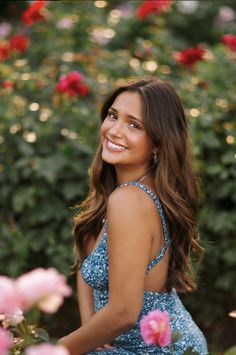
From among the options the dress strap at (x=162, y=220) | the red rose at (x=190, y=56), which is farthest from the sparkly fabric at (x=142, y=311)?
the red rose at (x=190, y=56)

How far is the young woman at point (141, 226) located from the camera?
1.93 metres

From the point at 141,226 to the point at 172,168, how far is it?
0.98ft

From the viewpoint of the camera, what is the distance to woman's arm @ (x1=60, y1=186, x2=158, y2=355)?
1913mm

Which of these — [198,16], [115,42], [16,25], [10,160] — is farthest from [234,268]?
[16,25]

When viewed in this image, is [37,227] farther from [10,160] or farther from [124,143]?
[124,143]

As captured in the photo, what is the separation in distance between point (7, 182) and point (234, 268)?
3.71ft

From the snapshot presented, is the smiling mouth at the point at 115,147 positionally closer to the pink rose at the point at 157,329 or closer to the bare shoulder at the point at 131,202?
the bare shoulder at the point at 131,202

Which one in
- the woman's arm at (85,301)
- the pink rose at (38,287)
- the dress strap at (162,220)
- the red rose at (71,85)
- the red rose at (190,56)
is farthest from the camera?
the red rose at (190,56)

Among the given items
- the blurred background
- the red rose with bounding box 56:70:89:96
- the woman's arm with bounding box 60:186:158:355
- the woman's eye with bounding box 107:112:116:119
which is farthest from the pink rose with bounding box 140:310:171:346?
the red rose with bounding box 56:70:89:96

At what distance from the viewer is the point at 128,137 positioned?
A: 2100mm

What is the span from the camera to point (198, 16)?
262 inches

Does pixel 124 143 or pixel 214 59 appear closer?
pixel 124 143

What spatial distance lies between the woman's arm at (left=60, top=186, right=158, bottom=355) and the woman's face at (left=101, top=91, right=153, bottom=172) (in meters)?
0.17

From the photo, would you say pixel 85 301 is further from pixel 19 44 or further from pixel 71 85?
pixel 19 44
